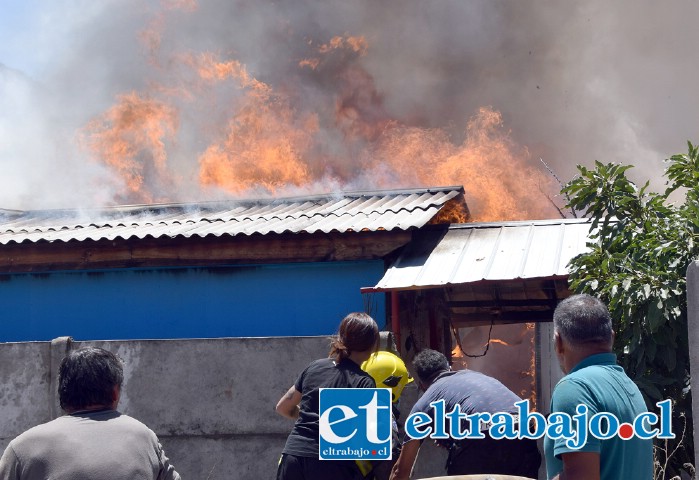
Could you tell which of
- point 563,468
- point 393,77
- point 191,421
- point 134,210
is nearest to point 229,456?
point 191,421

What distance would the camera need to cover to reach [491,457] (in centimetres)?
503

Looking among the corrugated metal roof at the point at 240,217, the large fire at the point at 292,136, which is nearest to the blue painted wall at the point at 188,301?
the corrugated metal roof at the point at 240,217

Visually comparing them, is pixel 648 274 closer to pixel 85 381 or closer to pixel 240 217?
pixel 85 381

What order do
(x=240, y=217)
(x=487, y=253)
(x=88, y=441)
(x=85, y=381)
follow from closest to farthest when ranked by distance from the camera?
(x=88, y=441), (x=85, y=381), (x=487, y=253), (x=240, y=217)

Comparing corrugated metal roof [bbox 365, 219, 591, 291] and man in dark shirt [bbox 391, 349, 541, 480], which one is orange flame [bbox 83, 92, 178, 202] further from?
man in dark shirt [bbox 391, 349, 541, 480]

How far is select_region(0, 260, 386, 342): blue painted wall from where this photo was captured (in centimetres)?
975

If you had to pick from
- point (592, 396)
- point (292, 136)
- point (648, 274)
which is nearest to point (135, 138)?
point (292, 136)

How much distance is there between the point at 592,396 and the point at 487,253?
6211 mm

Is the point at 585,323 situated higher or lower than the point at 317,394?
higher

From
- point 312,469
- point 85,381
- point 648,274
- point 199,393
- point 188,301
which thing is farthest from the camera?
point 188,301

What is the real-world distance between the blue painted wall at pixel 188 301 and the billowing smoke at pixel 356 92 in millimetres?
7166

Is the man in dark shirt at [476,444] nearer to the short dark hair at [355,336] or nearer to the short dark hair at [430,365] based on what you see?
the short dark hair at [430,365]

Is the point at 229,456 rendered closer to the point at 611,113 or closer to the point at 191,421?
the point at 191,421

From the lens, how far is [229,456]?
6957mm
